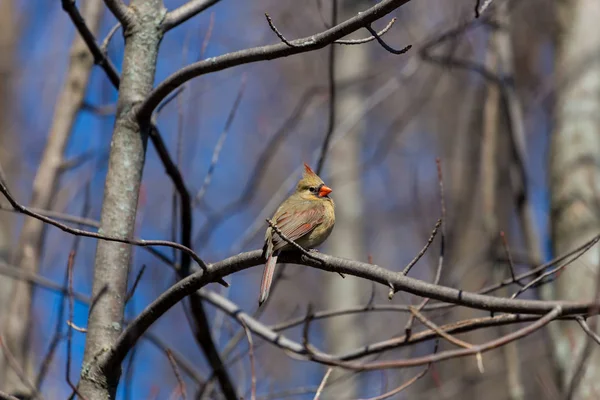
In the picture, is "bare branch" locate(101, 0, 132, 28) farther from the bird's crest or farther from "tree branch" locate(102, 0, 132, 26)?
the bird's crest

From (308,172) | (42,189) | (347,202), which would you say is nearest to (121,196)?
(308,172)

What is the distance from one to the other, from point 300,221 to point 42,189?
1.67 meters

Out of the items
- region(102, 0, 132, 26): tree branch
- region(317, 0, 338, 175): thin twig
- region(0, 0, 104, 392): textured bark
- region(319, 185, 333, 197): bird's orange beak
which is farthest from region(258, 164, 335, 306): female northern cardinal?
region(0, 0, 104, 392): textured bark

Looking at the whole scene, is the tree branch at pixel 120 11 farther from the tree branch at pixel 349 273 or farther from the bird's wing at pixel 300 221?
the bird's wing at pixel 300 221

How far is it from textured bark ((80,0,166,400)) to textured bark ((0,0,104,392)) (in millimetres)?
1561

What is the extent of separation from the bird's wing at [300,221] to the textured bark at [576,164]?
1.80m

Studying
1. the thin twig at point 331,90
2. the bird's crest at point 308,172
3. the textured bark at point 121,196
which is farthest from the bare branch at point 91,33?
the bird's crest at point 308,172

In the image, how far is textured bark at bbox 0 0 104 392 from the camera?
416cm

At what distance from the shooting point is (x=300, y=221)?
370cm

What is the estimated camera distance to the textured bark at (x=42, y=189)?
4.16 metres

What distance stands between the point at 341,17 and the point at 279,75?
4.18m

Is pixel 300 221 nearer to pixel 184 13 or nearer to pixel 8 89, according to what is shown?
pixel 184 13

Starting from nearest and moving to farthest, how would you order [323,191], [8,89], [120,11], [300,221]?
[120,11], [300,221], [323,191], [8,89]

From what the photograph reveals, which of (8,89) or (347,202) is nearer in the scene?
(8,89)
